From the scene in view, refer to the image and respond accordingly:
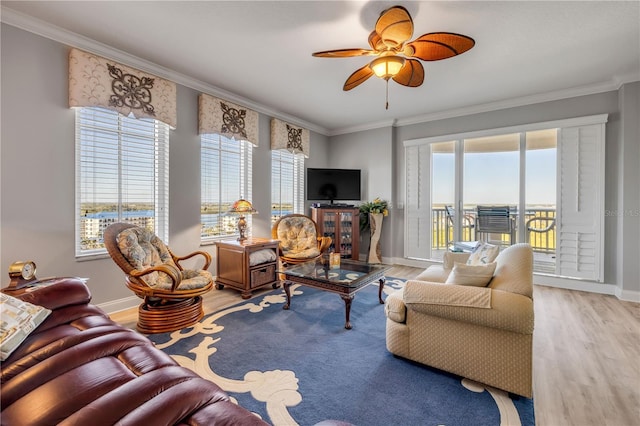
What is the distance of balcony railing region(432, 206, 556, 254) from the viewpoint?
14.8 ft

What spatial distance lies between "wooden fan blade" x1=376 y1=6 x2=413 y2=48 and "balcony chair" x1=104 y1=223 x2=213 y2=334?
2.56 meters

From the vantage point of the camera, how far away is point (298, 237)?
4492 mm

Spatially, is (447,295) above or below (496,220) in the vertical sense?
below

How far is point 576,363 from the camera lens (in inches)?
81.7

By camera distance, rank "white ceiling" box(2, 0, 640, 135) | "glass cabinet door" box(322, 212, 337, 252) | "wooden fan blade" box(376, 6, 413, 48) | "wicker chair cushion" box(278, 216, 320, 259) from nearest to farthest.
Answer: "wooden fan blade" box(376, 6, 413, 48) < "white ceiling" box(2, 0, 640, 135) < "wicker chair cushion" box(278, 216, 320, 259) < "glass cabinet door" box(322, 212, 337, 252)

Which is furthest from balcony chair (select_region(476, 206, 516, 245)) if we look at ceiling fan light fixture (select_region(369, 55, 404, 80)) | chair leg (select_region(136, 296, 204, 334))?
chair leg (select_region(136, 296, 204, 334))

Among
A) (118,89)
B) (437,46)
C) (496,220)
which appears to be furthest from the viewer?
(496,220)

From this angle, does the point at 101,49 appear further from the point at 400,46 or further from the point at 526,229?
the point at 526,229

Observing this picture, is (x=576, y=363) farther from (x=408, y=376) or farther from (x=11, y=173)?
(x=11, y=173)

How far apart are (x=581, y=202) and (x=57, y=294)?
18.1ft

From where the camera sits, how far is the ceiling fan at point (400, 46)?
2.05 metres

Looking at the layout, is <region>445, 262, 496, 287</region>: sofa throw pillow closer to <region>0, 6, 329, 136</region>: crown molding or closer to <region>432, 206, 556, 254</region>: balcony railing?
<region>432, 206, 556, 254</region>: balcony railing

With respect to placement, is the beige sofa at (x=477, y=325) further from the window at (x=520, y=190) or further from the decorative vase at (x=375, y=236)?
the decorative vase at (x=375, y=236)

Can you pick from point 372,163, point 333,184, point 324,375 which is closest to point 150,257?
point 324,375
